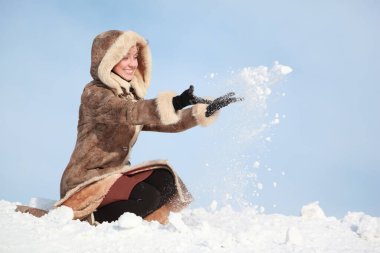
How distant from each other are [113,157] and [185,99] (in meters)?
0.92

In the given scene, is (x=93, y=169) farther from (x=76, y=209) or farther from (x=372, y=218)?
(x=372, y=218)

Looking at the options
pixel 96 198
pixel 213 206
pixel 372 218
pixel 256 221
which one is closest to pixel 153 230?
pixel 96 198

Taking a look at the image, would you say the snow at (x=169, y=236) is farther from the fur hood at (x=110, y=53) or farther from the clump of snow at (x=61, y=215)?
the fur hood at (x=110, y=53)

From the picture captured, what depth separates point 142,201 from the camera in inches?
167

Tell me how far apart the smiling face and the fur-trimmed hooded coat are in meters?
0.06

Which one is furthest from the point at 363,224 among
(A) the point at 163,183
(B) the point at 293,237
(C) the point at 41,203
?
(C) the point at 41,203

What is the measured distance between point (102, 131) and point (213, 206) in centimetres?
170

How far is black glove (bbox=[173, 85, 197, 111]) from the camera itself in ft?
12.0

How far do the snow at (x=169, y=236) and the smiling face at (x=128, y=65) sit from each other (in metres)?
1.17

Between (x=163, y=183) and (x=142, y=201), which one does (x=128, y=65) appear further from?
(x=142, y=201)

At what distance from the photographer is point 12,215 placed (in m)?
3.77

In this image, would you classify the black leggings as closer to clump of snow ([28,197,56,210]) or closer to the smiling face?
the smiling face

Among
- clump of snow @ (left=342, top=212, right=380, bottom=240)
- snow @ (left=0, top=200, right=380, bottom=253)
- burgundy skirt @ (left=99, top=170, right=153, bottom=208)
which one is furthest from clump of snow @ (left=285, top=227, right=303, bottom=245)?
burgundy skirt @ (left=99, top=170, right=153, bottom=208)

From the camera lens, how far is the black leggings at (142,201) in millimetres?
4203
